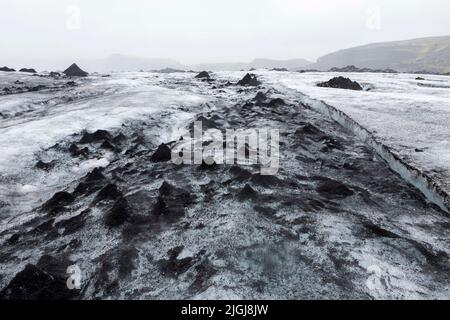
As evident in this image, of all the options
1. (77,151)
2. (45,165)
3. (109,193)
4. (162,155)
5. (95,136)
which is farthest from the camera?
(95,136)

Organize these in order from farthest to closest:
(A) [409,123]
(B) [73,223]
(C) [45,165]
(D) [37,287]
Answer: (A) [409,123] < (C) [45,165] < (B) [73,223] < (D) [37,287]

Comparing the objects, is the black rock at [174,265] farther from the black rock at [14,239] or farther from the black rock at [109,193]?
the black rock at [14,239]

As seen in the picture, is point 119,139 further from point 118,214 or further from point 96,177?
point 118,214

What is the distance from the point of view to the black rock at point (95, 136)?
7.73 meters

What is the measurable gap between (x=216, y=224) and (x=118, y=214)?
115cm

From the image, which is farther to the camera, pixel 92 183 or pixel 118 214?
pixel 92 183

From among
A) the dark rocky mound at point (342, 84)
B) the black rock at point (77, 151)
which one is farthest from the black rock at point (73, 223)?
the dark rocky mound at point (342, 84)

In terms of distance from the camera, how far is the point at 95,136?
7.83 m

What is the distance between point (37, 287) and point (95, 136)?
15.9ft

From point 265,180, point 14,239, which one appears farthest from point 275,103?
point 14,239

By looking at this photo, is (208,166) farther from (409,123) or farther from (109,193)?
(409,123)

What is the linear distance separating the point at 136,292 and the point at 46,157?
4.80 metres

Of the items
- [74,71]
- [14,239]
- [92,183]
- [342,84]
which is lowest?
[14,239]

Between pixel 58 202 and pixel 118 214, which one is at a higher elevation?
pixel 118 214
